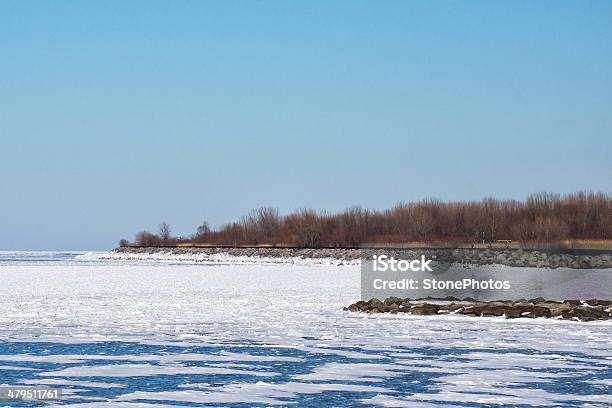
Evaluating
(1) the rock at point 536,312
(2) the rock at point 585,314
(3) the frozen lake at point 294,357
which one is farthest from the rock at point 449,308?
(2) the rock at point 585,314

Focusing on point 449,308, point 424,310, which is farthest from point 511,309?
point 424,310

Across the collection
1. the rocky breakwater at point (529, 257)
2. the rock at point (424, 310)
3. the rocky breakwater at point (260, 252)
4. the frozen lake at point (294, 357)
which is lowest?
the frozen lake at point (294, 357)

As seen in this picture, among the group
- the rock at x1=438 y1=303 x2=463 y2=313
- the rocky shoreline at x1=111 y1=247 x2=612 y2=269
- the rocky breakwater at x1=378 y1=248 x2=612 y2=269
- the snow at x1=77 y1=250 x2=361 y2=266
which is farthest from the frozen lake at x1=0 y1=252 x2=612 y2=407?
the snow at x1=77 y1=250 x2=361 y2=266

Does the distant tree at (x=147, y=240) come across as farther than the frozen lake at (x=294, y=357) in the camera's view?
Yes

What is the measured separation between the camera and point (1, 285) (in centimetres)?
2708

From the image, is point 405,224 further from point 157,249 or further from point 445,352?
point 445,352

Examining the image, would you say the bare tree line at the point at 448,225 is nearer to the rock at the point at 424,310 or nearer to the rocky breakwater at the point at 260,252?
the rocky breakwater at the point at 260,252

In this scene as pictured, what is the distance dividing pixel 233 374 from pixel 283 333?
12.6 ft

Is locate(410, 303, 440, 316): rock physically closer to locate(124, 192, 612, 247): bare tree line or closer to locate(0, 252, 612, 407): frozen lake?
locate(0, 252, 612, 407): frozen lake

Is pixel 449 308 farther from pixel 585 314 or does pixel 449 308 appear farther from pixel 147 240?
pixel 147 240

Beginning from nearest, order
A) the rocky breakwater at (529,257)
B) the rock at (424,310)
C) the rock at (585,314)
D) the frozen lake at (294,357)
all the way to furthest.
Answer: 1. the frozen lake at (294,357)
2. the rock at (585,314)
3. the rock at (424,310)
4. the rocky breakwater at (529,257)

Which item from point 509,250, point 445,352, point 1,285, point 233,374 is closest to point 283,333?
point 445,352

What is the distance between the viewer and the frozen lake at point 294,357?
26.9ft

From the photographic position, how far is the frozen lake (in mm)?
8188
